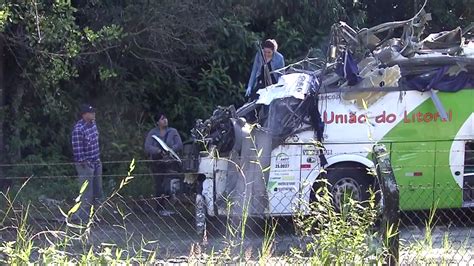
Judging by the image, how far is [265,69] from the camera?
1043 centimetres

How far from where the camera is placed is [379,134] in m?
9.49

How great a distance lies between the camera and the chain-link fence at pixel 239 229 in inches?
181

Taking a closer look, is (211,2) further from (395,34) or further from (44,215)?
(44,215)

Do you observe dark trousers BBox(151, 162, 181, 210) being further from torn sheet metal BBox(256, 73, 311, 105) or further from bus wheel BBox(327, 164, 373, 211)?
bus wheel BBox(327, 164, 373, 211)

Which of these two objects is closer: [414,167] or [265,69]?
[414,167]

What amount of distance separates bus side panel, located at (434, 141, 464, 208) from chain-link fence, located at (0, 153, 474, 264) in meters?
0.03

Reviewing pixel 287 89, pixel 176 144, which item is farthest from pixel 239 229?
pixel 176 144

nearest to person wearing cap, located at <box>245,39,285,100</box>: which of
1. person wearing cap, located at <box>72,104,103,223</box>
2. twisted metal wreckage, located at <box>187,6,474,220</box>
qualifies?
twisted metal wreckage, located at <box>187,6,474,220</box>

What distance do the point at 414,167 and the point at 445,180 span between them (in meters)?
0.44

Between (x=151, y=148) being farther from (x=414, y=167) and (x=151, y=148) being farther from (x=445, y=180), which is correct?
(x=445, y=180)

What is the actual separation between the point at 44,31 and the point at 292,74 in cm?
356

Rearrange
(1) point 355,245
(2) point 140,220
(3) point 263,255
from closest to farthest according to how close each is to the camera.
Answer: (1) point 355,245 → (3) point 263,255 → (2) point 140,220

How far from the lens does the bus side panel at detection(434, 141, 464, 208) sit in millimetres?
9539

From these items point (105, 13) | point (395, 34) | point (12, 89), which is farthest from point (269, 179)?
point (12, 89)
